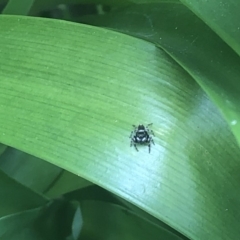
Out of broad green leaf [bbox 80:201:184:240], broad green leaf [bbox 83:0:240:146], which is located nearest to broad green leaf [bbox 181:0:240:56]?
broad green leaf [bbox 83:0:240:146]

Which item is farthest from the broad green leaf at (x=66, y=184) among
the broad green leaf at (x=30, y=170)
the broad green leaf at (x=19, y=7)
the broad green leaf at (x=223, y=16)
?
the broad green leaf at (x=223, y=16)

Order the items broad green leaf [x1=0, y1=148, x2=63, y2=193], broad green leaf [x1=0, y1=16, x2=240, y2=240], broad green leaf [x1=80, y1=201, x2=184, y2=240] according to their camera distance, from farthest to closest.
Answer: broad green leaf [x1=0, y1=148, x2=63, y2=193], broad green leaf [x1=80, y1=201, x2=184, y2=240], broad green leaf [x1=0, y1=16, x2=240, y2=240]

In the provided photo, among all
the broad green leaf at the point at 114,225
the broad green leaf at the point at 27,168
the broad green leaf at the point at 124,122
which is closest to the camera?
the broad green leaf at the point at 124,122

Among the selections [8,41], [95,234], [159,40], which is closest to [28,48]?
[8,41]

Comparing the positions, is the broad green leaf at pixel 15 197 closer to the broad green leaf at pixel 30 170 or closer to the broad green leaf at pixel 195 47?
the broad green leaf at pixel 30 170

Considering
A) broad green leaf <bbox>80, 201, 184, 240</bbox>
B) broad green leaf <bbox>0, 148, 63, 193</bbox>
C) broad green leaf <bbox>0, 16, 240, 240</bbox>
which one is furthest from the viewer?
broad green leaf <bbox>0, 148, 63, 193</bbox>

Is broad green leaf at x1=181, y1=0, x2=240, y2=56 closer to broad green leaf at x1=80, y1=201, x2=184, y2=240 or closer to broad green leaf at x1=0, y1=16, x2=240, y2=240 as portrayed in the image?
broad green leaf at x1=0, y1=16, x2=240, y2=240
